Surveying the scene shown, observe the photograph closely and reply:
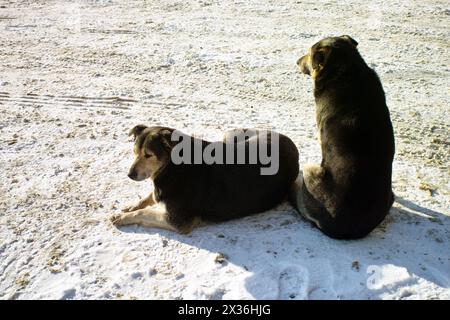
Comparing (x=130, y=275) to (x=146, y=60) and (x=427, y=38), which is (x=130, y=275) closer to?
(x=146, y=60)

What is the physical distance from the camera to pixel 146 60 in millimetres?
10969

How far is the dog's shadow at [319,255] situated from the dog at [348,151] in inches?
10.0

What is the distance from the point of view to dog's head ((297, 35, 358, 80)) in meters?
6.23

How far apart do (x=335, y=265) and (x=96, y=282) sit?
2724 millimetres

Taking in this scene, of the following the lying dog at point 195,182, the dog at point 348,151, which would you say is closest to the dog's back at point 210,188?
the lying dog at point 195,182

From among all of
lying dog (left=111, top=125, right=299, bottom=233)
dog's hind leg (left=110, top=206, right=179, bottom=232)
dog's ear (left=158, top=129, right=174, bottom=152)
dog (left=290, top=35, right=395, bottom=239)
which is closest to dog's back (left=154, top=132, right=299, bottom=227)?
lying dog (left=111, top=125, right=299, bottom=233)

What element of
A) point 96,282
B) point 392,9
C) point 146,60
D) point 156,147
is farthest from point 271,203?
point 392,9

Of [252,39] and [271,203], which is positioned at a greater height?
[252,39]

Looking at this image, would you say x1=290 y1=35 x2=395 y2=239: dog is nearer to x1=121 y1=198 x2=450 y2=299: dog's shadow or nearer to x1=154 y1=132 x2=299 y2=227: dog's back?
x1=121 y1=198 x2=450 y2=299: dog's shadow

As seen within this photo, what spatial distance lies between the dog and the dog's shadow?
254mm

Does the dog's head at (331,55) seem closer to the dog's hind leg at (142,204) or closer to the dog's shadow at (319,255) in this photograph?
the dog's shadow at (319,255)

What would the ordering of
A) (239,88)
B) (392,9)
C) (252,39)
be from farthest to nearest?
(392,9) → (252,39) → (239,88)

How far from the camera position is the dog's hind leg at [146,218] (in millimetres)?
6195

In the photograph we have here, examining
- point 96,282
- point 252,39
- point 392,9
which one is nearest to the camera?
point 96,282
